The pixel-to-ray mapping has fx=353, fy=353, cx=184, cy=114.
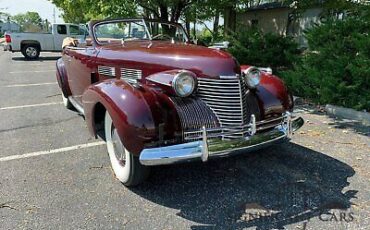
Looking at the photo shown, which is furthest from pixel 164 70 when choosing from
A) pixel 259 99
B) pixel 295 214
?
pixel 295 214

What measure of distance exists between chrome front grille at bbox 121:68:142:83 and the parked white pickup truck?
14.6 meters

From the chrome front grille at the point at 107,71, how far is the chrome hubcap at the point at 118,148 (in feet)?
2.82

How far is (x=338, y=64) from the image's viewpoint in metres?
6.34

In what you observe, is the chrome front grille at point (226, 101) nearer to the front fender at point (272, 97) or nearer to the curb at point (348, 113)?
the front fender at point (272, 97)

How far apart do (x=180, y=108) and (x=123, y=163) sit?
92 centimetres

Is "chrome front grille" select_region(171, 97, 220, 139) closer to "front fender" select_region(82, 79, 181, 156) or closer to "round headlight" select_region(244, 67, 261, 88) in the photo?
"front fender" select_region(82, 79, 181, 156)

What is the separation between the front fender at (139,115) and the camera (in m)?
3.12

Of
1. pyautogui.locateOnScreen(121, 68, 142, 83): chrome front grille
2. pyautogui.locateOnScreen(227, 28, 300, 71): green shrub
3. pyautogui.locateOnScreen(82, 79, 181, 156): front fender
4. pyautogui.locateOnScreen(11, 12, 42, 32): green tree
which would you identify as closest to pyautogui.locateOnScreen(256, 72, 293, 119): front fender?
pyautogui.locateOnScreen(82, 79, 181, 156): front fender

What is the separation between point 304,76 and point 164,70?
442cm

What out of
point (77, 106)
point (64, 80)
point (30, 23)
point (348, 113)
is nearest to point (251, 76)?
point (77, 106)

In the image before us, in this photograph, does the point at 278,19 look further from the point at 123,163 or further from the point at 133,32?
the point at 123,163

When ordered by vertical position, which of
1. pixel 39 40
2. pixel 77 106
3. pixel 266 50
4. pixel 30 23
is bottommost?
pixel 77 106

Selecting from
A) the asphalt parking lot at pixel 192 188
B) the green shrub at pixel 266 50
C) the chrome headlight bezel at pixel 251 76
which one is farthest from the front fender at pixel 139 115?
the green shrub at pixel 266 50

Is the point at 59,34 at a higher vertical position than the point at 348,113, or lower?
higher
